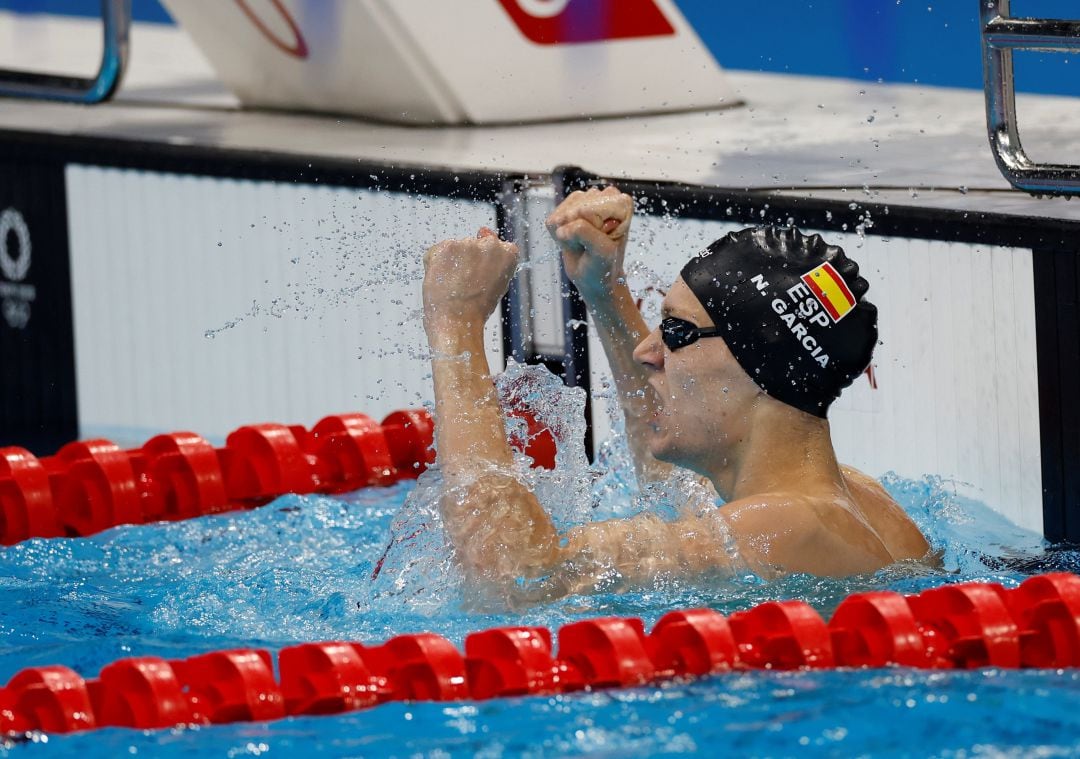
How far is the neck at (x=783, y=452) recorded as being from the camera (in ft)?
9.20

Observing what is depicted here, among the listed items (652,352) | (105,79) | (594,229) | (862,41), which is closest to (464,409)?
(652,352)

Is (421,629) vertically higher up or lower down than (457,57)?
lower down

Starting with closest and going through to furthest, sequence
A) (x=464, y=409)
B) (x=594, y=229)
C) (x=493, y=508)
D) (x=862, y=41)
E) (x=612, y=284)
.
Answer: (x=493, y=508)
(x=464, y=409)
(x=594, y=229)
(x=612, y=284)
(x=862, y=41)

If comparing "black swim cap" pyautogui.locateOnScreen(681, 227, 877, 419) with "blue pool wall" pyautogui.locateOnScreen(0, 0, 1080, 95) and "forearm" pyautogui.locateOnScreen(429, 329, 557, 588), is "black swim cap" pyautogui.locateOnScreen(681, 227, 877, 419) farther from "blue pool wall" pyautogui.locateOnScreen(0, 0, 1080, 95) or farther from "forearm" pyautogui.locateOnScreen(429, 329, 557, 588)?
"blue pool wall" pyautogui.locateOnScreen(0, 0, 1080, 95)

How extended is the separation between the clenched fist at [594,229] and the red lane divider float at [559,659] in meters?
0.77

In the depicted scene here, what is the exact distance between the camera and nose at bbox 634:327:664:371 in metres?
2.87

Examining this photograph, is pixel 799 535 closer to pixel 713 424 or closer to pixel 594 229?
pixel 713 424

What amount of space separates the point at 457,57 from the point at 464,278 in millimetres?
2950

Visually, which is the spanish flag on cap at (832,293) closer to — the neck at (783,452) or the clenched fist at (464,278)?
the neck at (783,452)

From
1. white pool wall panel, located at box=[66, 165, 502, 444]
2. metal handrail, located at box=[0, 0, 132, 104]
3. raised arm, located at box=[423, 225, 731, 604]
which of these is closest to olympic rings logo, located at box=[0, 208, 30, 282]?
white pool wall panel, located at box=[66, 165, 502, 444]

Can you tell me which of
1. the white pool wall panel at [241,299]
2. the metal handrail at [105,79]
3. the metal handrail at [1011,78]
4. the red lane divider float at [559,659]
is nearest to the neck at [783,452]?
the red lane divider float at [559,659]

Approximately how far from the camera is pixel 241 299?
500 cm

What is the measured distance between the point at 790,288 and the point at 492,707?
0.83 metres

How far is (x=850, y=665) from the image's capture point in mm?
Answer: 2543
